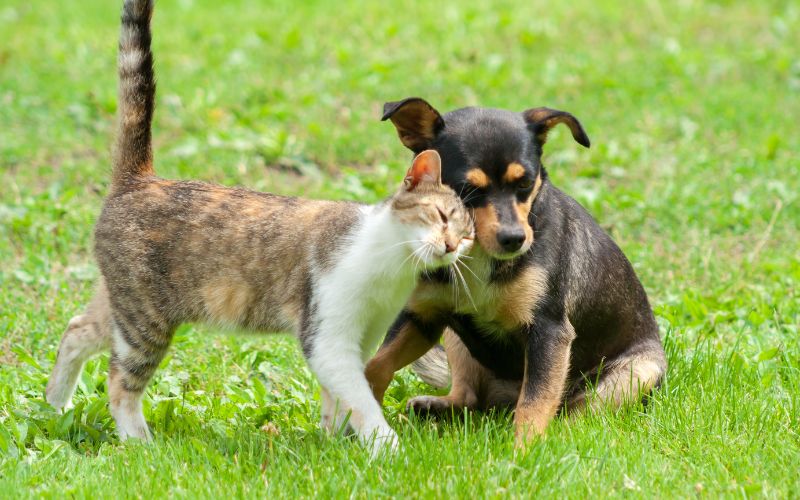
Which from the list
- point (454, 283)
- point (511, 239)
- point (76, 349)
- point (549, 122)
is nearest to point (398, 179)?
point (549, 122)

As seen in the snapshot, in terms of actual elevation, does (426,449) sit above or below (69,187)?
above

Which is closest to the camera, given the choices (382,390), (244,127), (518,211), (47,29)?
(518,211)

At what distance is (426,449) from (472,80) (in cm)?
684

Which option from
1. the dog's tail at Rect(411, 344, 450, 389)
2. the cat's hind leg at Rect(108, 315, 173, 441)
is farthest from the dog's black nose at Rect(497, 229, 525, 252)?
the cat's hind leg at Rect(108, 315, 173, 441)

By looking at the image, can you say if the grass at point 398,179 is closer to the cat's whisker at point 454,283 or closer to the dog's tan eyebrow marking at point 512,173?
the cat's whisker at point 454,283

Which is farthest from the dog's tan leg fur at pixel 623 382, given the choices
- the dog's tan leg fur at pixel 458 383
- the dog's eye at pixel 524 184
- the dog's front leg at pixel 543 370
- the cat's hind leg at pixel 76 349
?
the cat's hind leg at pixel 76 349

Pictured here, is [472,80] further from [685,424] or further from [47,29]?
[685,424]

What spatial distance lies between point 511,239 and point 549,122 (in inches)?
29.8

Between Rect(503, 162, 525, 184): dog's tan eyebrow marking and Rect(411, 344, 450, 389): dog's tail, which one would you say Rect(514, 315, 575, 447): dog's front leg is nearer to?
Rect(503, 162, 525, 184): dog's tan eyebrow marking

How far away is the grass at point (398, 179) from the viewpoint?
4230mm

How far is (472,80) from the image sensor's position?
10.6 m

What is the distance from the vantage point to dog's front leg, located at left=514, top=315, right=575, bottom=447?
4758mm

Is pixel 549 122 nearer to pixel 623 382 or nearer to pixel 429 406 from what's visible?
pixel 623 382

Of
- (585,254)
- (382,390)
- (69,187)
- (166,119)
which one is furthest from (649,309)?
(166,119)
